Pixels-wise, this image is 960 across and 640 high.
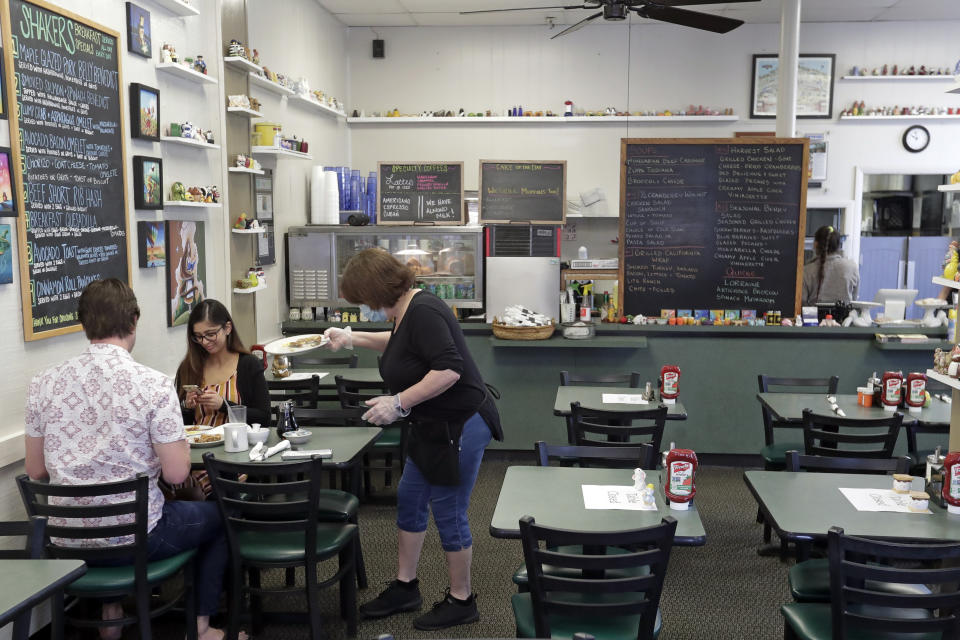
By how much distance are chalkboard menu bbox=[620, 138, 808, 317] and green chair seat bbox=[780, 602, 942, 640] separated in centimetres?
344

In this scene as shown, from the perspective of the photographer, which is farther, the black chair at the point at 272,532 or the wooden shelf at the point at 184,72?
the wooden shelf at the point at 184,72

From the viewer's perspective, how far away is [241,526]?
3.01 metres

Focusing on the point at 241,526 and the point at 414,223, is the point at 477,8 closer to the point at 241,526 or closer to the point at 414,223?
the point at 414,223

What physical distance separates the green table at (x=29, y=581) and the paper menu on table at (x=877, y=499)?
94.5 inches

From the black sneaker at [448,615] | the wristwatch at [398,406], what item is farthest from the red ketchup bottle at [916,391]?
the wristwatch at [398,406]

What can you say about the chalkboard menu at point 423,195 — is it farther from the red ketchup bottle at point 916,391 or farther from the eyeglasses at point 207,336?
the red ketchup bottle at point 916,391

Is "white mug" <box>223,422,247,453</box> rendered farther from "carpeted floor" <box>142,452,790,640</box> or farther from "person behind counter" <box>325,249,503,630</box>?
"carpeted floor" <box>142,452,790,640</box>

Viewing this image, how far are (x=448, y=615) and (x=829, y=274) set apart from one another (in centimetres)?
478

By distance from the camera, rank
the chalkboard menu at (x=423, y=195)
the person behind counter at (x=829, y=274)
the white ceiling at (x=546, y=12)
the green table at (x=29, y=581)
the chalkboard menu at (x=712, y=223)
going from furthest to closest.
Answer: the white ceiling at (x=546, y=12) → the person behind counter at (x=829, y=274) → the chalkboard menu at (x=423, y=195) → the chalkboard menu at (x=712, y=223) → the green table at (x=29, y=581)

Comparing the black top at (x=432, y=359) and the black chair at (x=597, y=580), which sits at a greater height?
the black top at (x=432, y=359)

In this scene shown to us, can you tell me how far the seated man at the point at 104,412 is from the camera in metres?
2.68

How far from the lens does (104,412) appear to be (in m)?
2.68

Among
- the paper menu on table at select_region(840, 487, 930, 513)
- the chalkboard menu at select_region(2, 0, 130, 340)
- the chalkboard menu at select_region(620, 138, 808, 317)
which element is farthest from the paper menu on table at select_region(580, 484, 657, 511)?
the chalkboard menu at select_region(620, 138, 808, 317)

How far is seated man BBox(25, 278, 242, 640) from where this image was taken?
268cm
